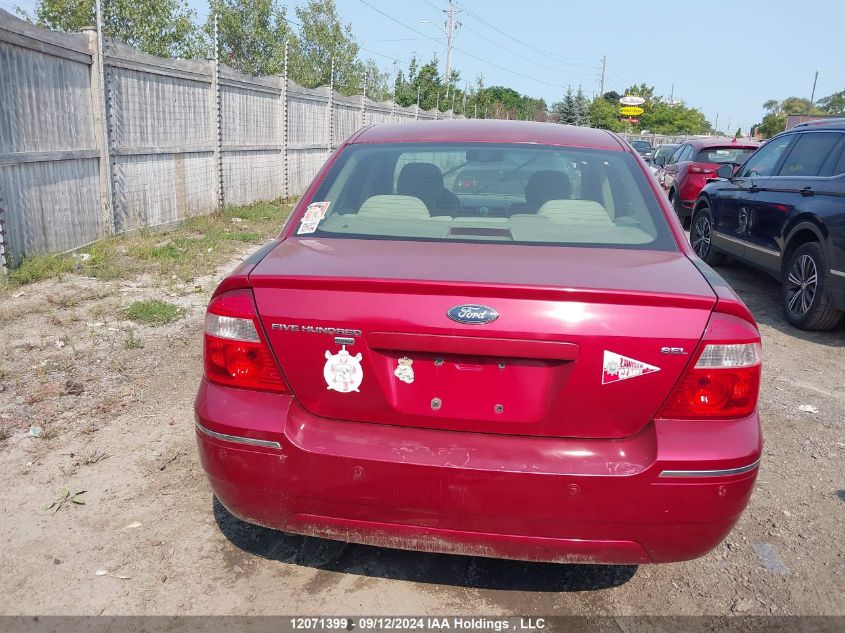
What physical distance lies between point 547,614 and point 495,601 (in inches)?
7.5

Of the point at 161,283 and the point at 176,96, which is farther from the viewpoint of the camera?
the point at 176,96

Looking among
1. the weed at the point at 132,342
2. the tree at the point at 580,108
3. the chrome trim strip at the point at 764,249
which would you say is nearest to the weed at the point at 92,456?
the weed at the point at 132,342

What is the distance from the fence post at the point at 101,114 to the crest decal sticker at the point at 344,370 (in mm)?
7315

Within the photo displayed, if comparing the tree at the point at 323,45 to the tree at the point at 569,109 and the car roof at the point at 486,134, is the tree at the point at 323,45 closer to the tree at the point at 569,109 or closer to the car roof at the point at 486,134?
the tree at the point at 569,109

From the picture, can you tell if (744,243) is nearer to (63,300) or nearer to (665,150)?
(63,300)

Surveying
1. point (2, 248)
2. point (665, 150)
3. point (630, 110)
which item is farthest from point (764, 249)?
point (630, 110)

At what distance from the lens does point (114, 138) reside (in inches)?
341

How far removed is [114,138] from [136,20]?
918 inches

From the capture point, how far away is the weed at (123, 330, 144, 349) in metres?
5.20

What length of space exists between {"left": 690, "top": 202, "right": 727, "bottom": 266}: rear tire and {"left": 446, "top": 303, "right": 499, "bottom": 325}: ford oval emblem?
772 cm

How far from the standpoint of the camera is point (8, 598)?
255cm

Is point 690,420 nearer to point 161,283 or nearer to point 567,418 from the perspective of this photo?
point 567,418

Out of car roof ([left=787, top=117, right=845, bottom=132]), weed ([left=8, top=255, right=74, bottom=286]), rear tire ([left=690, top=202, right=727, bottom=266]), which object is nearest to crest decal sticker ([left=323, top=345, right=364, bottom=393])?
weed ([left=8, top=255, right=74, bottom=286])

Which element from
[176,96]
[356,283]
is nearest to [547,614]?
[356,283]
